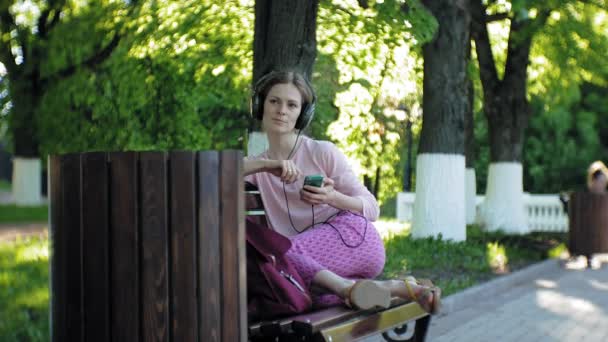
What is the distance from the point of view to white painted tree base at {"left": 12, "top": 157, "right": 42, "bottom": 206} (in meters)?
26.6

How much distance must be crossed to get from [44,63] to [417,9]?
28.1ft

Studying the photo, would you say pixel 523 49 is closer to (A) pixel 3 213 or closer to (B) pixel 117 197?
(A) pixel 3 213

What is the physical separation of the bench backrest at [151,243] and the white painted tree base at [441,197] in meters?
9.71

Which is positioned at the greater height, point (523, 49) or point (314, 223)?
point (523, 49)

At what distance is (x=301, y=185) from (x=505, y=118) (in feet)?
41.7

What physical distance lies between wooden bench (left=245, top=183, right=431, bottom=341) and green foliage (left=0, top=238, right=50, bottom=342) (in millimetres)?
2076

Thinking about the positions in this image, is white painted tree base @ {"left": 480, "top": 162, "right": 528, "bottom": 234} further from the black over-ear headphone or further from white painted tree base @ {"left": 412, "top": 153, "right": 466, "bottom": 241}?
the black over-ear headphone

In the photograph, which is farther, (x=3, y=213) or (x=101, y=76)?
(x=3, y=213)

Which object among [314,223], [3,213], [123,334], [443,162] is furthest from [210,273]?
[3,213]

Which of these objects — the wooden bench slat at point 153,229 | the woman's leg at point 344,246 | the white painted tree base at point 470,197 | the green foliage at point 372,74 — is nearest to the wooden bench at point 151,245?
the wooden bench slat at point 153,229

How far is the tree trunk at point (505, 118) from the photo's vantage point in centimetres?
1642

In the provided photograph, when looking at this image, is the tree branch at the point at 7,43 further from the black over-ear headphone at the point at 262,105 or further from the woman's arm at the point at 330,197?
the woman's arm at the point at 330,197

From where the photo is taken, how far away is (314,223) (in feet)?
14.6

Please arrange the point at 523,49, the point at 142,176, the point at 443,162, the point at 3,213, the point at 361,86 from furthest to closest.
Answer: the point at 3,213 < the point at 523,49 < the point at 443,162 < the point at 361,86 < the point at 142,176
